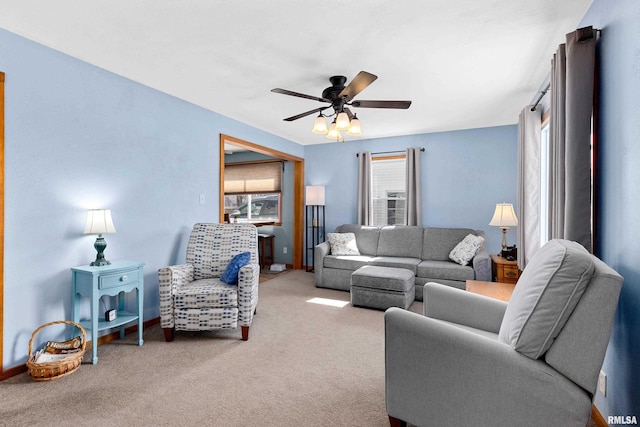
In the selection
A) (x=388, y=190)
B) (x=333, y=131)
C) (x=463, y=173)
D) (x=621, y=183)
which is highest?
(x=333, y=131)

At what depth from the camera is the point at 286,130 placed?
5078 millimetres

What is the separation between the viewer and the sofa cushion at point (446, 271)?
162 inches

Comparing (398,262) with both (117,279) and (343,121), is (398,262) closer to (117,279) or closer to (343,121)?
(343,121)

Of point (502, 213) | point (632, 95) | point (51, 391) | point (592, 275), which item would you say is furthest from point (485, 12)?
point (51, 391)

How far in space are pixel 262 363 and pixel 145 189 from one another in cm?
Answer: 204

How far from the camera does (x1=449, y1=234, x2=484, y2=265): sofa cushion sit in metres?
4.24

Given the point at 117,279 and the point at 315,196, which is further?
the point at 315,196

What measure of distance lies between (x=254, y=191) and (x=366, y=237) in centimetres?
270

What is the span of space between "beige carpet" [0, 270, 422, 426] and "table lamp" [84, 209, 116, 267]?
0.77 metres

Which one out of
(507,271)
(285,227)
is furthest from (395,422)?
(285,227)

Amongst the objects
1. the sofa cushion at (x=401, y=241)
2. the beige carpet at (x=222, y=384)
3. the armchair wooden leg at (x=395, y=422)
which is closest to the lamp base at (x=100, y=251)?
the beige carpet at (x=222, y=384)

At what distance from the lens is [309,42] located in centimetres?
236

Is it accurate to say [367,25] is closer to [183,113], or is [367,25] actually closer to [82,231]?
[183,113]

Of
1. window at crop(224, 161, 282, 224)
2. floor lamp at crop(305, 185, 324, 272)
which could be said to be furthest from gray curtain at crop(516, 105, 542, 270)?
window at crop(224, 161, 282, 224)
